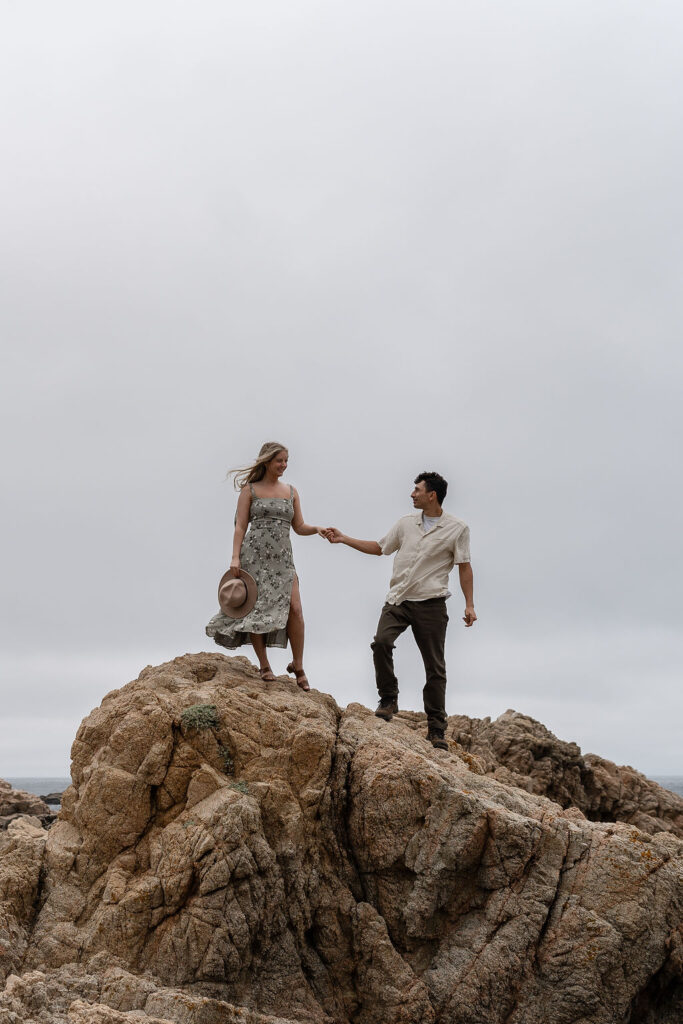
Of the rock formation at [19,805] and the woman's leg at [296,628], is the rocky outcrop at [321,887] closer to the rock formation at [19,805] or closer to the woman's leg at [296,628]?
the woman's leg at [296,628]

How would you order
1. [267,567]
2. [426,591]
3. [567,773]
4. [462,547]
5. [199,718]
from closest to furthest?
[199,718] < [267,567] < [426,591] < [462,547] < [567,773]

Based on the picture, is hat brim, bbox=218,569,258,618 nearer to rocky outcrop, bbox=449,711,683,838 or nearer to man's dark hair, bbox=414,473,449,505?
man's dark hair, bbox=414,473,449,505

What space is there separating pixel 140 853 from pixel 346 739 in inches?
106

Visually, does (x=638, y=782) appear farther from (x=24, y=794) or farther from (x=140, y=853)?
(x=24, y=794)

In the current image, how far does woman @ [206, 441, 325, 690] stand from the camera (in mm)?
13617

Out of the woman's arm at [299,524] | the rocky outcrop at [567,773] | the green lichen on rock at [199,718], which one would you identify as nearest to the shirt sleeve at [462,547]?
the woman's arm at [299,524]

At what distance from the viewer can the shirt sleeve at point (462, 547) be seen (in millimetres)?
14203

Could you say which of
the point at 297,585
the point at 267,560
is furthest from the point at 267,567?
the point at 297,585

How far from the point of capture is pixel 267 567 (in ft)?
45.1

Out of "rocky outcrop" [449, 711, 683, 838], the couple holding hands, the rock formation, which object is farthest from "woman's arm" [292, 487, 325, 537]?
the rock formation

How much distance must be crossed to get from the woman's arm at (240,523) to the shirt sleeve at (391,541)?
80.7 inches

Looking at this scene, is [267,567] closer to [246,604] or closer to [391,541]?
[246,604]

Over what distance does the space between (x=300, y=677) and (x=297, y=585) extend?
121 centimetres

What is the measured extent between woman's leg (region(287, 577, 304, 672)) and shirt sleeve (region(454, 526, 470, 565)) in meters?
2.22
